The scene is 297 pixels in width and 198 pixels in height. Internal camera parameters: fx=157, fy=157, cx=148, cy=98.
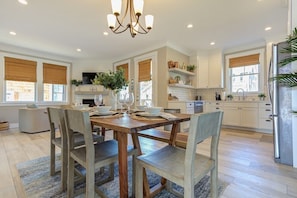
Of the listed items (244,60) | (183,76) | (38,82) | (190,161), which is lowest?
(190,161)

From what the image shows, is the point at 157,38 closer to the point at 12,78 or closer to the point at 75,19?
the point at 75,19

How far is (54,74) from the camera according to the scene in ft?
19.8

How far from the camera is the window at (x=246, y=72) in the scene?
469 centimetres

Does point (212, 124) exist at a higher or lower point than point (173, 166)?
higher

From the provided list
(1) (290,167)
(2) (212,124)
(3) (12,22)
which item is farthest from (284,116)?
(3) (12,22)

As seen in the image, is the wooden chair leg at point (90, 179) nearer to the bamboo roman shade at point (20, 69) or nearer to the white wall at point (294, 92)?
the white wall at point (294, 92)

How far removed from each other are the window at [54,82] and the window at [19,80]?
14.7 inches

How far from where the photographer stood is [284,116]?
7.54 ft

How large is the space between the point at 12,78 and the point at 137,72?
404 cm

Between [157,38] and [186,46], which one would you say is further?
[186,46]

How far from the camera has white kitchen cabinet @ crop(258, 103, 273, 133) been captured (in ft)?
13.5

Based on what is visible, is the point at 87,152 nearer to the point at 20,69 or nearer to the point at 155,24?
the point at 155,24

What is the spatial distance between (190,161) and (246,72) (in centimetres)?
507

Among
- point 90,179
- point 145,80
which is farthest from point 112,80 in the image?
point 145,80
